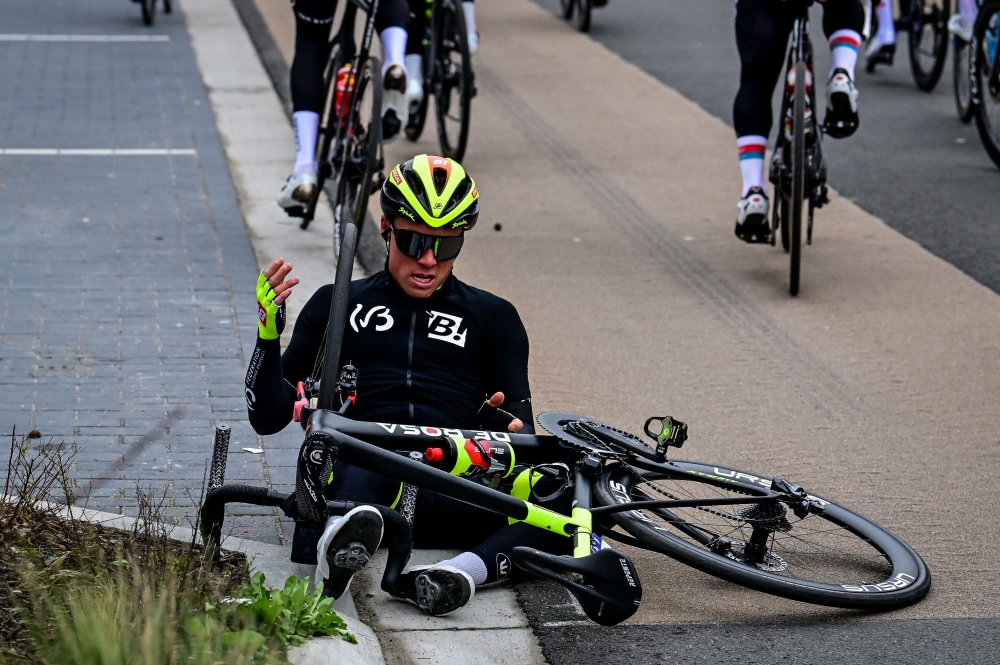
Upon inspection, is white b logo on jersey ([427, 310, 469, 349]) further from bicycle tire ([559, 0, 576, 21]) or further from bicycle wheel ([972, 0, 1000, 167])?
bicycle tire ([559, 0, 576, 21])

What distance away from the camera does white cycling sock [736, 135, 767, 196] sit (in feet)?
25.4

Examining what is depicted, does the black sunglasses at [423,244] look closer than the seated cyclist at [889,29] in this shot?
Yes

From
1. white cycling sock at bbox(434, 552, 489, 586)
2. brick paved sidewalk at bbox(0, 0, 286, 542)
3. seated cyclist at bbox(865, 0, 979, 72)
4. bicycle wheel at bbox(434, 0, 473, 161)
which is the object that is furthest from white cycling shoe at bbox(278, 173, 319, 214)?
seated cyclist at bbox(865, 0, 979, 72)

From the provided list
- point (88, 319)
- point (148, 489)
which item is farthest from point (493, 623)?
point (88, 319)

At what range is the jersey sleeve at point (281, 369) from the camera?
14.8 feet

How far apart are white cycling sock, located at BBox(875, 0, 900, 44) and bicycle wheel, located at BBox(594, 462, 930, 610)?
8602 mm

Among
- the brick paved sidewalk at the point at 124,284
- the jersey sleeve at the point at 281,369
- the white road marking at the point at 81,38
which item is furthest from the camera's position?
the white road marking at the point at 81,38

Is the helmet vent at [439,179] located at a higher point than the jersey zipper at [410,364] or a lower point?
higher

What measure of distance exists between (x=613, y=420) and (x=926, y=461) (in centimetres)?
120

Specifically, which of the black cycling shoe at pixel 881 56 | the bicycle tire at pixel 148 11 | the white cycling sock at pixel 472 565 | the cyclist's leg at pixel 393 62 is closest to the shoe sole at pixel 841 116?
the cyclist's leg at pixel 393 62

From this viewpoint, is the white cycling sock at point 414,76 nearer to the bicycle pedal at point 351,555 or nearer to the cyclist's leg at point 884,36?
the cyclist's leg at point 884,36

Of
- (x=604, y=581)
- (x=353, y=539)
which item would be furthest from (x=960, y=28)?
(x=353, y=539)

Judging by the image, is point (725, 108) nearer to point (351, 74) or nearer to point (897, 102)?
point (897, 102)

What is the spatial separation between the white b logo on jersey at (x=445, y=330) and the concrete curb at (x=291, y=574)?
2.71 feet
